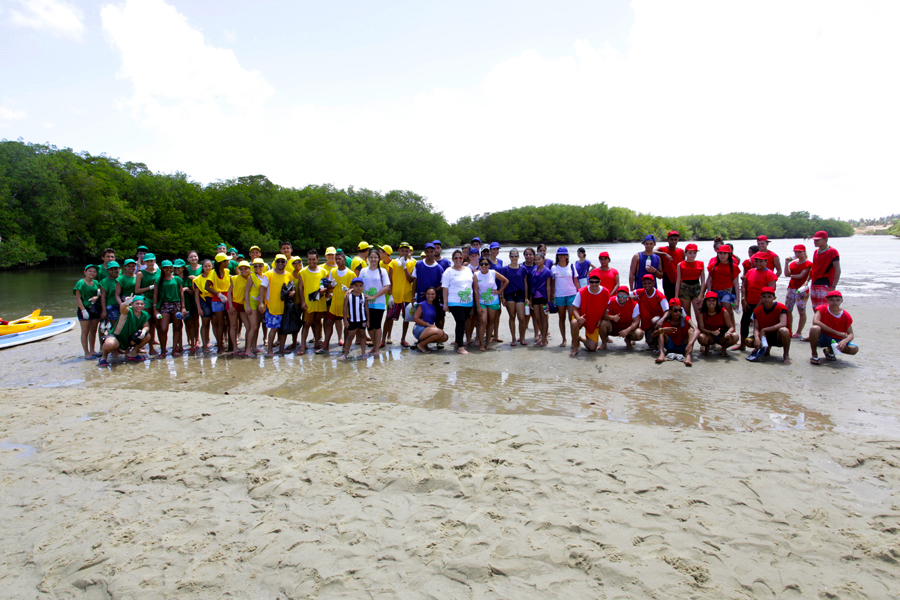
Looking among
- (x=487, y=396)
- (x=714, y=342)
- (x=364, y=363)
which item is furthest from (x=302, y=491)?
(x=714, y=342)

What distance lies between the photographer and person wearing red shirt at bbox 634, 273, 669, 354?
8.04 metres

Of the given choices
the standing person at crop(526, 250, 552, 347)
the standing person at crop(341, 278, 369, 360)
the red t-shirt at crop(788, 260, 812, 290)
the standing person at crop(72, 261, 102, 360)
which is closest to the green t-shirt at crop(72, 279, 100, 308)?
the standing person at crop(72, 261, 102, 360)

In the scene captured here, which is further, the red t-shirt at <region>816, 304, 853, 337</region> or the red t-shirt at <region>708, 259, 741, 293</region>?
the red t-shirt at <region>708, 259, 741, 293</region>

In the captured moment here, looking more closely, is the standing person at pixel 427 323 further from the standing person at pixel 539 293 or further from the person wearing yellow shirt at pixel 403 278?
the standing person at pixel 539 293

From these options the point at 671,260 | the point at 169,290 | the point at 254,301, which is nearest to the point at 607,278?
the point at 671,260

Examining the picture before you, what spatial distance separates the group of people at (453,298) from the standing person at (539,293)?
2cm

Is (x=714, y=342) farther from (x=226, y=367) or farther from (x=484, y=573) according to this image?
(x=226, y=367)

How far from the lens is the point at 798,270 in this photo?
9.00 m

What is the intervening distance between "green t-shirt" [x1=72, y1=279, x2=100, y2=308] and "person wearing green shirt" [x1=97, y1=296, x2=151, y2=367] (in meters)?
0.56

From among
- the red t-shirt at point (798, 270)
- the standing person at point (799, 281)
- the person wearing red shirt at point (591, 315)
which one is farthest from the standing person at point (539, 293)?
the red t-shirt at point (798, 270)

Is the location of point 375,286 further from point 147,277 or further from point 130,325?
point 130,325

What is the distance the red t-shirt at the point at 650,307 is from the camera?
809cm

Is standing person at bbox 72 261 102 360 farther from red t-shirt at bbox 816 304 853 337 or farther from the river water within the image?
red t-shirt at bbox 816 304 853 337

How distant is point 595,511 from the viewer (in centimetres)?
343
